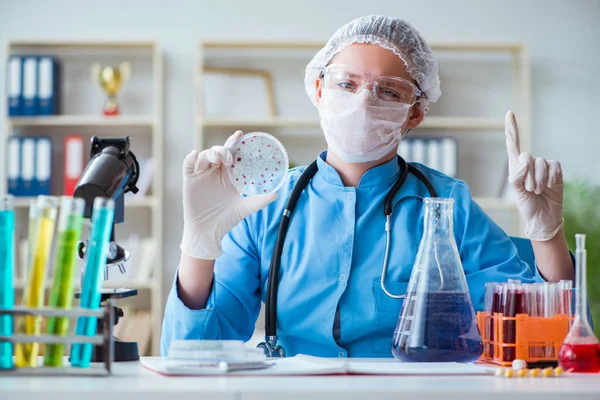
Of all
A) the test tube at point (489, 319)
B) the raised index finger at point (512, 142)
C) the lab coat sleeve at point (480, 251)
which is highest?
the raised index finger at point (512, 142)

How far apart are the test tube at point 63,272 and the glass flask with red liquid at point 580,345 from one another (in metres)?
0.72

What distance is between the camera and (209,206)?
53.6 inches

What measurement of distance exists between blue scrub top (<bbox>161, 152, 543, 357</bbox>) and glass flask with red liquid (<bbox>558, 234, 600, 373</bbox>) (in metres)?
0.33

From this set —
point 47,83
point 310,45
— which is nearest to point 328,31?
point 310,45

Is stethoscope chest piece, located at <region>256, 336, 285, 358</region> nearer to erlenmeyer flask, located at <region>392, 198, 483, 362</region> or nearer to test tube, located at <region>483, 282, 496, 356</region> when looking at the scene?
erlenmeyer flask, located at <region>392, 198, 483, 362</region>

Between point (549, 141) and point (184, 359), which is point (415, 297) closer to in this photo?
point (184, 359)

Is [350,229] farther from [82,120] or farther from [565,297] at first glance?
[82,120]

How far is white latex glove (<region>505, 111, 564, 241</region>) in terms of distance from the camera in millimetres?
1348

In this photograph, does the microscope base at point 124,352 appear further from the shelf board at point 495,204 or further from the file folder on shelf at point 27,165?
the shelf board at point 495,204

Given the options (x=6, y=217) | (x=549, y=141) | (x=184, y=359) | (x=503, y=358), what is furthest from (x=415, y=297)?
(x=549, y=141)

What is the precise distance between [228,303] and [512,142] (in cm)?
68

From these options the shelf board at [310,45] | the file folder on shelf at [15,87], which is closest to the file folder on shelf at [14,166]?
the file folder on shelf at [15,87]

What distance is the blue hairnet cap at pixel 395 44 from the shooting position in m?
1.68

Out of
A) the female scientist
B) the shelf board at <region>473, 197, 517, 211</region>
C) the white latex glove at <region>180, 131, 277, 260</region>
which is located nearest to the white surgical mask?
the female scientist
